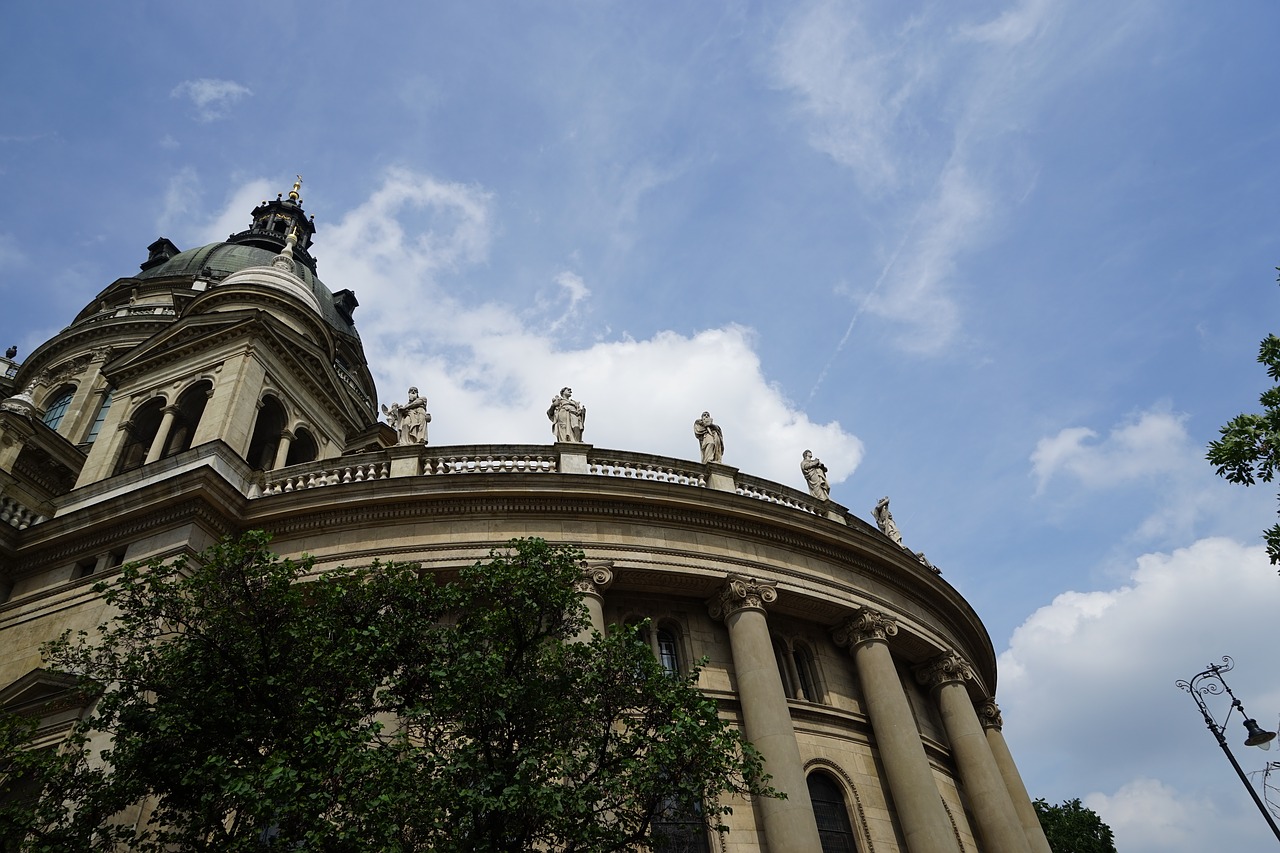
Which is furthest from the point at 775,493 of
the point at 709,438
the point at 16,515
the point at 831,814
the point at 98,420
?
the point at 98,420

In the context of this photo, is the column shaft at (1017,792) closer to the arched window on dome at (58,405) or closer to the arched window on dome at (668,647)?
the arched window on dome at (668,647)

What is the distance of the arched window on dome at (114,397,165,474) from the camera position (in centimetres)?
2873

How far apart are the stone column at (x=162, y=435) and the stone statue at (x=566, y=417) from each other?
12583 millimetres

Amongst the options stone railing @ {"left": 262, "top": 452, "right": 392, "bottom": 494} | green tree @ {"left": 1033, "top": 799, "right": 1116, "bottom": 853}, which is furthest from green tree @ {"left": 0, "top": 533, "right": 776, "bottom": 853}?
green tree @ {"left": 1033, "top": 799, "right": 1116, "bottom": 853}

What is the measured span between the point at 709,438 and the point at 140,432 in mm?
Answer: 19397

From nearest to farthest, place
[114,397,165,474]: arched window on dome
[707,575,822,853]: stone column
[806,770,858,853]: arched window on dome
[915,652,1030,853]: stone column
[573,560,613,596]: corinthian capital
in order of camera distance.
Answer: [707,575,822,853]: stone column → [806,770,858,853]: arched window on dome → [573,560,613,596]: corinthian capital → [915,652,1030,853]: stone column → [114,397,165,474]: arched window on dome

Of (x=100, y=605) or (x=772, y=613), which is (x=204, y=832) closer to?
(x=100, y=605)

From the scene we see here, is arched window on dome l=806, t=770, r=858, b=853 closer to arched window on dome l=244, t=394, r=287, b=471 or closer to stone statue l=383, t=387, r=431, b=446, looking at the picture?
stone statue l=383, t=387, r=431, b=446

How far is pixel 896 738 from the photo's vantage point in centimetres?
Result: 2134

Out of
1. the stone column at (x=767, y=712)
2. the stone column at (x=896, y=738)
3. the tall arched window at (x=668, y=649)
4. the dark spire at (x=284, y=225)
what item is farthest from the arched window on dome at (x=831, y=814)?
the dark spire at (x=284, y=225)

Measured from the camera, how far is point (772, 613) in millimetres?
23594

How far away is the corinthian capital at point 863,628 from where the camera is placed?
23.5m

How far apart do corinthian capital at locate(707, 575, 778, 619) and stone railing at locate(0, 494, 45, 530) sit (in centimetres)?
1804

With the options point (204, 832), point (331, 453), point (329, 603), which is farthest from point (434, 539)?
point (331, 453)
